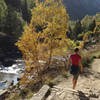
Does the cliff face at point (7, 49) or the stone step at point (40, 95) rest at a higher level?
the cliff face at point (7, 49)

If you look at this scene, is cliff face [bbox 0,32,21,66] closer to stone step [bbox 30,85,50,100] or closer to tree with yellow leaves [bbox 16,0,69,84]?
tree with yellow leaves [bbox 16,0,69,84]

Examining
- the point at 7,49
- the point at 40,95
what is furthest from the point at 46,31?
the point at 7,49

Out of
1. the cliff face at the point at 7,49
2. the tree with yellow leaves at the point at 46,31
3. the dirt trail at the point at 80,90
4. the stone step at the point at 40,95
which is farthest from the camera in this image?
the cliff face at the point at 7,49

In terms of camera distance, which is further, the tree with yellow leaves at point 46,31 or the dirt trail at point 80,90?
the tree with yellow leaves at point 46,31

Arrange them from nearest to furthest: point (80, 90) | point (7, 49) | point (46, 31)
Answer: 1. point (80, 90)
2. point (46, 31)
3. point (7, 49)

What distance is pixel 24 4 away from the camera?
7394cm

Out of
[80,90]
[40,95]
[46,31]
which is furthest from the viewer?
[46,31]

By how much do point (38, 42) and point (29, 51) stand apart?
767mm

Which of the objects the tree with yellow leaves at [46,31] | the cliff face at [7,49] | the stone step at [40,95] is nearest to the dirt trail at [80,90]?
the stone step at [40,95]

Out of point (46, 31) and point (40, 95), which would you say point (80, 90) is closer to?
point (40, 95)

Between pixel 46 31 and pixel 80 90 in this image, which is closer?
pixel 80 90

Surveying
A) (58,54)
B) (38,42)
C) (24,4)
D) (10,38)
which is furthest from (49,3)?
(24,4)

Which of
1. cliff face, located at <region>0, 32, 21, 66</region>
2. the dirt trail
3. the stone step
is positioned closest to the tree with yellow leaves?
the dirt trail

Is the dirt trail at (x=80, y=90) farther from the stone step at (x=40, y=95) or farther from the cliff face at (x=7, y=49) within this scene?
the cliff face at (x=7, y=49)
